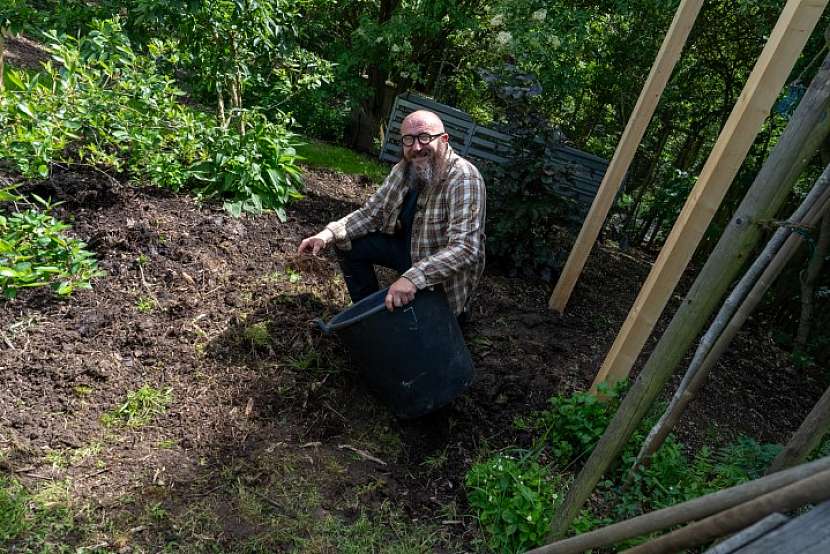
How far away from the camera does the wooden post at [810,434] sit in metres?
1.49

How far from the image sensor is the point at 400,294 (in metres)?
2.20

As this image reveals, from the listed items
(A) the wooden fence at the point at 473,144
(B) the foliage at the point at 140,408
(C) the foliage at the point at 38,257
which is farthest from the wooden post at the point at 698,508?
(A) the wooden fence at the point at 473,144

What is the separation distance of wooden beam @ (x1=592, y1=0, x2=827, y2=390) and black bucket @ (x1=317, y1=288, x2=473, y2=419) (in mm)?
747

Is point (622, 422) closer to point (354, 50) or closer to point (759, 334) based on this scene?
point (759, 334)

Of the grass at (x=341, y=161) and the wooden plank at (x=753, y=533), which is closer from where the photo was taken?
the wooden plank at (x=753, y=533)

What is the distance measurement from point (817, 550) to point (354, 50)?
6.43m

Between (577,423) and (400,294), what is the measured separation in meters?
1.00

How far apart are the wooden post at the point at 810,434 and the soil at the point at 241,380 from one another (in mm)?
1129

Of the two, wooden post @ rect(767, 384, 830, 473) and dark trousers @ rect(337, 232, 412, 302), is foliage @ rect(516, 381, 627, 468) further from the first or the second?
dark trousers @ rect(337, 232, 412, 302)

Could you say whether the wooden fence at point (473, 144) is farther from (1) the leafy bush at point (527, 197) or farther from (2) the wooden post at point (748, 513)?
(2) the wooden post at point (748, 513)

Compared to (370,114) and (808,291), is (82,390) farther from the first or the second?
(370,114)

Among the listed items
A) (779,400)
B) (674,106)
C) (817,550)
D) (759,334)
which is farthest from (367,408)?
(674,106)

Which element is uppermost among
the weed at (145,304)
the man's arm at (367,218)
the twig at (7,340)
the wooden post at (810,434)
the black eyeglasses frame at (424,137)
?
the black eyeglasses frame at (424,137)

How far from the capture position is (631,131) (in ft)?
10.4
